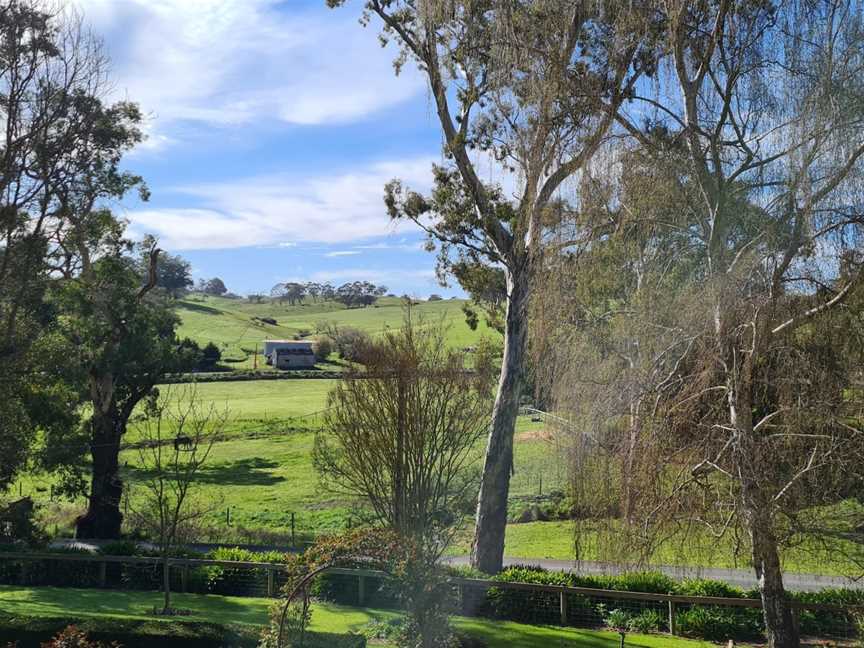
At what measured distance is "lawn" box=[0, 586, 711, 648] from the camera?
629 inches

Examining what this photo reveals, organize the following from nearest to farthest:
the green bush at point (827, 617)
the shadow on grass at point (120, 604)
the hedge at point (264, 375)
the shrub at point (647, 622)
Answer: the green bush at point (827, 617) → the shrub at point (647, 622) → the shadow on grass at point (120, 604) → the hedge at point (264, 375)

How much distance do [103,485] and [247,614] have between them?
14703 millimetres

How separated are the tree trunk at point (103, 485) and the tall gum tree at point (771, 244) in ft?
79.5

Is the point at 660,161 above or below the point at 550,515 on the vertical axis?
above

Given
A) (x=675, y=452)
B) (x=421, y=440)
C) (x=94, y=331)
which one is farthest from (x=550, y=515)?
(x=675, y=452)

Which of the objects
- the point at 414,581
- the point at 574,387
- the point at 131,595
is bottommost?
the point at 131,595

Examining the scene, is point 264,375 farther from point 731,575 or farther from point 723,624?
point 723,624

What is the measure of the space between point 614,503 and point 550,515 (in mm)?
20772

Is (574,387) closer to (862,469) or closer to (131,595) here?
(862,469)

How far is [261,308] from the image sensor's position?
176m

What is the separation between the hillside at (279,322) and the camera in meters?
94.9

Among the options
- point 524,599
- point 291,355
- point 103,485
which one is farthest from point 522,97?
point 291,355

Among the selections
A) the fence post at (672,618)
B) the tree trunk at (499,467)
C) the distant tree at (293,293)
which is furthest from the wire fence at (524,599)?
the distant tree at (293,293)

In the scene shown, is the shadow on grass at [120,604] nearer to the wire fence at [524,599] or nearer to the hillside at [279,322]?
the wire fence at [524,599]
